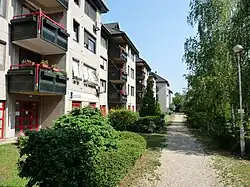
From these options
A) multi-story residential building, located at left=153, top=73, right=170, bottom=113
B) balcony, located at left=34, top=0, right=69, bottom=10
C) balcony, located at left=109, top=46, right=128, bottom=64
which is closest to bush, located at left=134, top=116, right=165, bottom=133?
balcony, located at left=109, top=46, right=128, bottom=64

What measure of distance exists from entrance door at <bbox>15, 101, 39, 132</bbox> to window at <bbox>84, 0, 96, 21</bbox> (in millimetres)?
9913

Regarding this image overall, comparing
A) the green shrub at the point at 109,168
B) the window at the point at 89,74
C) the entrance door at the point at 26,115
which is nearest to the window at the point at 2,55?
the entrance door at the point at 26,115

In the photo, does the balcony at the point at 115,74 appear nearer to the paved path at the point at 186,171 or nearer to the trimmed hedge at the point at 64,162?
the paved path at the point at 186,171

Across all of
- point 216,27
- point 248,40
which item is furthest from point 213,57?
point 248,40

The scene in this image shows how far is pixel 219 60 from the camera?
18.0 meters

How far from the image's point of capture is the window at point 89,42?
21234mm

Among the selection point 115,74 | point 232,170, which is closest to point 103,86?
point 115,74

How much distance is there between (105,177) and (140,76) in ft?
145

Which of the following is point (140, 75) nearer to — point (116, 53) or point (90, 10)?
point (116, 53)

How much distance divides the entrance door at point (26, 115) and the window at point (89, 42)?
7531 millimetres

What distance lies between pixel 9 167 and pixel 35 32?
8.10 meters

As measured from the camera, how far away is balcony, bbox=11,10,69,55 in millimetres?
13648

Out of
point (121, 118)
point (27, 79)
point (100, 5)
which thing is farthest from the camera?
point (100, 5)

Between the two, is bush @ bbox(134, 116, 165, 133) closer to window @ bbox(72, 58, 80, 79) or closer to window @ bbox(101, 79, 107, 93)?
window @ bbox(101, 79, 107, 93)
